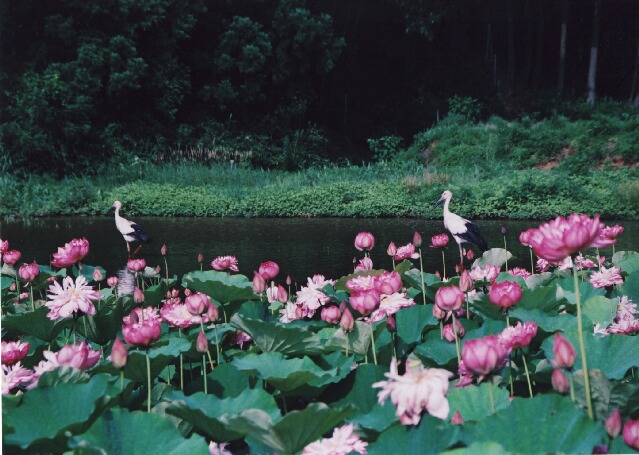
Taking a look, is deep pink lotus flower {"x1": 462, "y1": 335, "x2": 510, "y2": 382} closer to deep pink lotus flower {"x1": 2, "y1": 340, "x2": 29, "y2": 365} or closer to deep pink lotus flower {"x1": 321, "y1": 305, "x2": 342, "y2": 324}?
deep pink lotus flower {"x1": 321, "y1": 305, "x2": 342, "y2": 324}

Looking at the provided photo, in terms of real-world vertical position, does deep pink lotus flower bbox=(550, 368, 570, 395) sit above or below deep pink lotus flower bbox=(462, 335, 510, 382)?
below

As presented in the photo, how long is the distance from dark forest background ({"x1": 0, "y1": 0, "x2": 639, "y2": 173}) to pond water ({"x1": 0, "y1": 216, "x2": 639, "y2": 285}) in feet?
9.18

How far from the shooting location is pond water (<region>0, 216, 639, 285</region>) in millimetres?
3785

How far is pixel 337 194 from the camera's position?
727 centimetres

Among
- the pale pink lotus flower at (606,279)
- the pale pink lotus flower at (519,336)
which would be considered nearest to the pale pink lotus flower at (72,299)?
the pale pink lotus flower at (519,336)

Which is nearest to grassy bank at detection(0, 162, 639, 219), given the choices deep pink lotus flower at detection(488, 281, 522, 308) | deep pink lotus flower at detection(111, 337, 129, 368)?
deep pink lotus flower at detection(488, 281, 522, 308)

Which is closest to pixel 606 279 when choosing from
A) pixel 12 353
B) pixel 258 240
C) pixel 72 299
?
pixel 72 299

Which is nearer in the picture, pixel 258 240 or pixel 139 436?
pixel 139 436

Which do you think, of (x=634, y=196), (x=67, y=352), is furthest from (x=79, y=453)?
(x=634, y=196)

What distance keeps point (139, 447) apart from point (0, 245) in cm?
128

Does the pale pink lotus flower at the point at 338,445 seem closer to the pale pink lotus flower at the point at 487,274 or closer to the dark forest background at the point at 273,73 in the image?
the pale pink lotus flower at the point at 487,274

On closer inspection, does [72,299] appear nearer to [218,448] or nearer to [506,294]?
[218,448]

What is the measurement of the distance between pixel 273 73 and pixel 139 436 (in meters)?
10.5

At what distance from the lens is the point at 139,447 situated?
2.96 ft
